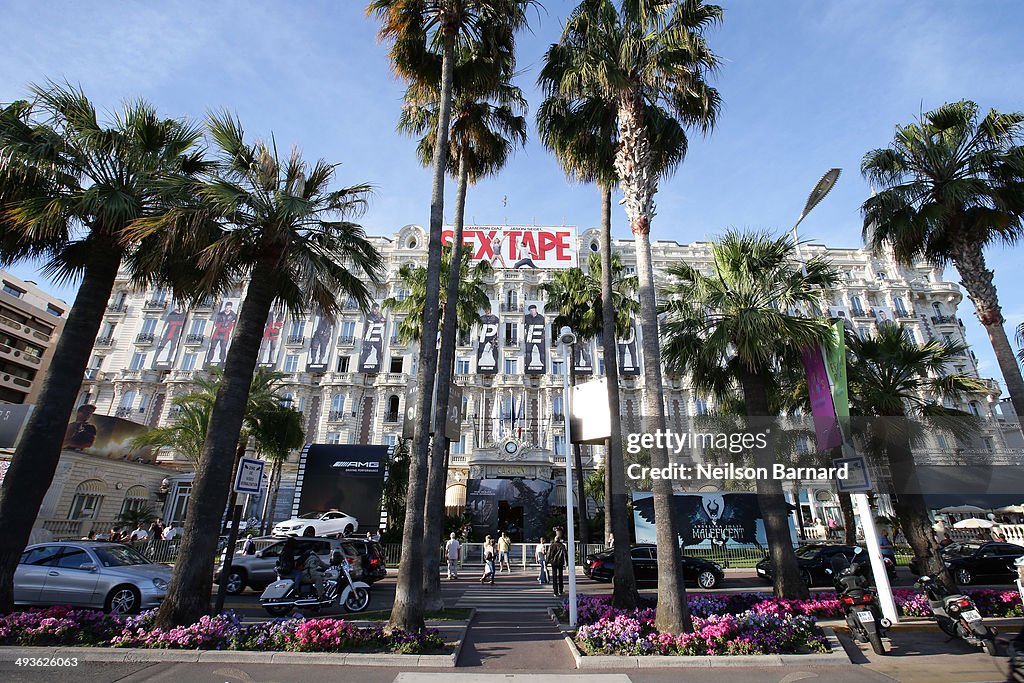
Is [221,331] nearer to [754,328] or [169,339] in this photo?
[169,339]

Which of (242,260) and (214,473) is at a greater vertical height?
(242,260)

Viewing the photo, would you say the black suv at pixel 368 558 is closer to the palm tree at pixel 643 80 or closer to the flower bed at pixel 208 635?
the flower bed at pixel 208 635

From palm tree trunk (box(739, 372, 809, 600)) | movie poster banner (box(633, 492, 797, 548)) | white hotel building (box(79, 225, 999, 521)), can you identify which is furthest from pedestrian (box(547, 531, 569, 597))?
white hotel building (box(79, 225, 999, 521))

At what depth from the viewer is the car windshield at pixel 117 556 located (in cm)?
1076

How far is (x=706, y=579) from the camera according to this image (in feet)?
57.9

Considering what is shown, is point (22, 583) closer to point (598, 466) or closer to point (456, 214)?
point (456, 214)

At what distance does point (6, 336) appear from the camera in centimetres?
4644

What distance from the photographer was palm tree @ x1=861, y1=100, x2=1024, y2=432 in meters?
12.5

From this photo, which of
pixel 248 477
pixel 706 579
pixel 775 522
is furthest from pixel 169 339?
pixel 775 522

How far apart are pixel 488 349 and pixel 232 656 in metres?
36.4

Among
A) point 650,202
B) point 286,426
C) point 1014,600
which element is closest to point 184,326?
point 286,426

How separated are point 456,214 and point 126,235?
7.58m

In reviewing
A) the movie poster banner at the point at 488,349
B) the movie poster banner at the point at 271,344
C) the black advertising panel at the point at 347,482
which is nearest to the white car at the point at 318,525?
the black advertising panel at the point at 347,482

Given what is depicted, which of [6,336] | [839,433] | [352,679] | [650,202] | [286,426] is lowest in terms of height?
[352,679]
